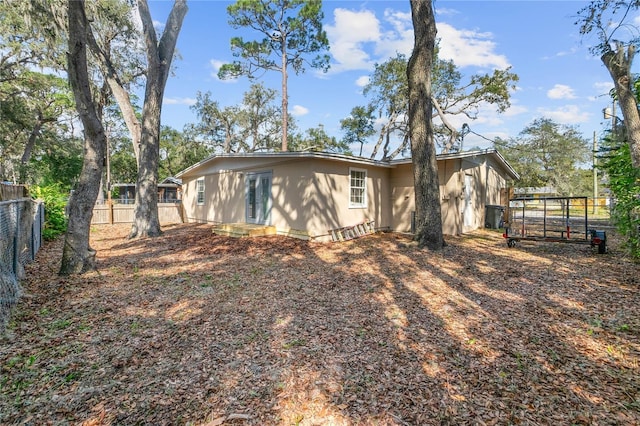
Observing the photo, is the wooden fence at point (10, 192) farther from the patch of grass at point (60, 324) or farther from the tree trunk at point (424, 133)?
the tree trunk at point (424, 133)

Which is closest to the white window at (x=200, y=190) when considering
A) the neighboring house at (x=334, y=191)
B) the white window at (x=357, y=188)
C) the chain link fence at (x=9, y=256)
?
the neighboring house at (x=334, y=191)

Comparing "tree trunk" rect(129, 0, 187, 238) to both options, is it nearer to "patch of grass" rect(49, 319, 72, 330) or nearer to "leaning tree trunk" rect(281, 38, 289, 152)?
"patch of grass" rect(49, 319, 72, 330)

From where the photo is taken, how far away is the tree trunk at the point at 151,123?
1061 cm

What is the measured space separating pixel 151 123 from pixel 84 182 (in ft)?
19.9

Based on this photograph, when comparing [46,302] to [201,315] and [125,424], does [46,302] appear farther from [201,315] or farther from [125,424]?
[125,424]

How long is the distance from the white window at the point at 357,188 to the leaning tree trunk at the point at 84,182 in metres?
6.99

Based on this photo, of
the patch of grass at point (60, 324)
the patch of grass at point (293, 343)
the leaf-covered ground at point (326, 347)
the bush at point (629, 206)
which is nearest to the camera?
the leaf-covered ground at point (326, 347)

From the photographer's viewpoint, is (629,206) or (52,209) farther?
(52,209)

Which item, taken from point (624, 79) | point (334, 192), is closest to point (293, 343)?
point (334, 192)

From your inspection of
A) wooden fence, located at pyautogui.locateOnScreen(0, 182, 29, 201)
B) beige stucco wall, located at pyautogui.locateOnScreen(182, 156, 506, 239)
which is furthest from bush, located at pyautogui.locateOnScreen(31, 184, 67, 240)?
beige stucco wall, located at pyautogui.locateOnScreen(182, 156, 506, 239)

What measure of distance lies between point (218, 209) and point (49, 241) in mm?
5888

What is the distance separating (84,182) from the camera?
18.1 ft

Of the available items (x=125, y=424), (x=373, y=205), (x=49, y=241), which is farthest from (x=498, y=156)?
(x=49, y=241)

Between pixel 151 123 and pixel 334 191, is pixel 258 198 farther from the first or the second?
pixel 151 123
